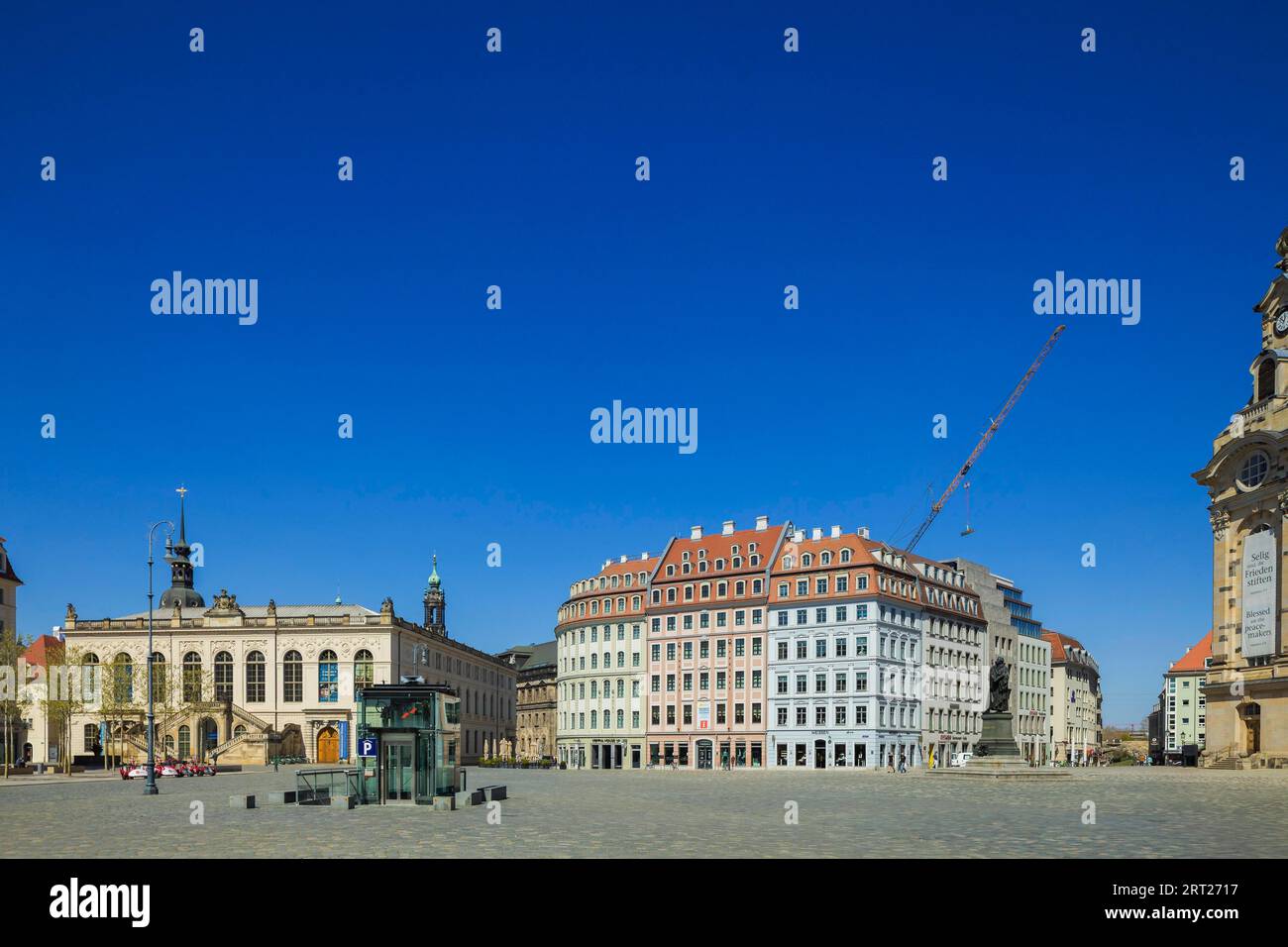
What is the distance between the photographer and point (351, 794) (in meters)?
37.7

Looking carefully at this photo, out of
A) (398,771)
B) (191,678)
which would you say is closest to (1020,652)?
(191,678)

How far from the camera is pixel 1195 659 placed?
184875mm

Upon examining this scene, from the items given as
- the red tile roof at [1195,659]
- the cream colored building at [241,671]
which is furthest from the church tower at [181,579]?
the red tile roof at [1195,659]

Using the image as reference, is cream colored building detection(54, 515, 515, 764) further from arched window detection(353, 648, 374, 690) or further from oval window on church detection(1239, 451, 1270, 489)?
oval window on church detection(1239, 451, 1270, 489)

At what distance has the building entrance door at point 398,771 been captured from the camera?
37219 millimetres

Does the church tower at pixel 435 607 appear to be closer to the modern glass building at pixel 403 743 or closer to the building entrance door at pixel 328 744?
the building entrance door at pixel 328 744

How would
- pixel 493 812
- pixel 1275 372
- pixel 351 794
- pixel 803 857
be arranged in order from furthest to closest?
pixel 1275 372, pixel 351 794, pixel 493 812, pixel 803 857

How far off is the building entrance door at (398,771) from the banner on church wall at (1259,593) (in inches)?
2607

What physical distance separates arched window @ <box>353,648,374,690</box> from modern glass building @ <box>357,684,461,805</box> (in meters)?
78.1

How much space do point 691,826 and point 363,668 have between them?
89505mm

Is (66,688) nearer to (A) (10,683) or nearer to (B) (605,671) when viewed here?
(A) (10,683)
